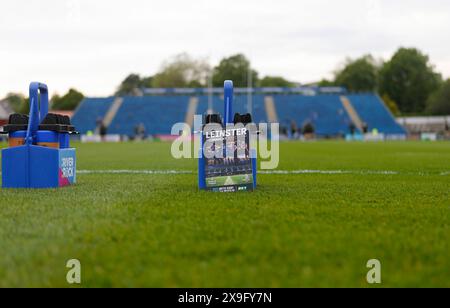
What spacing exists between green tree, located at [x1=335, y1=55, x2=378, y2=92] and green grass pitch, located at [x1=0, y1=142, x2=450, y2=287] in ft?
315

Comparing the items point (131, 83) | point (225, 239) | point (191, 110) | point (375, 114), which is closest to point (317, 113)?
point (375, 114)

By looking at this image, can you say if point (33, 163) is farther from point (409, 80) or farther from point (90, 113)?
point (409, 80)

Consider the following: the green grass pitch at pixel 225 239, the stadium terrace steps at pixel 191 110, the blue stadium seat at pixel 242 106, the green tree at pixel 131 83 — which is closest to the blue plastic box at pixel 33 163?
the green grass pitch at pixel 225 239

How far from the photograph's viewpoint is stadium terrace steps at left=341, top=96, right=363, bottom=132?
58125mm

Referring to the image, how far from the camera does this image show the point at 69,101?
99.4 m

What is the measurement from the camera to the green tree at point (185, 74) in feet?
314

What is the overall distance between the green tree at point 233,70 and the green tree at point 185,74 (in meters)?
2.52

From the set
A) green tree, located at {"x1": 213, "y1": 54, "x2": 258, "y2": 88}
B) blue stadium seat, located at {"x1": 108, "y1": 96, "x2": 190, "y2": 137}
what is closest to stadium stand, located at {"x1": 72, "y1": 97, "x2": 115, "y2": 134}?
blue stadium seat, located at {"x1": 108, "y1": 96, "x2": 190, "y2": 137}

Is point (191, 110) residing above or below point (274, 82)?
below

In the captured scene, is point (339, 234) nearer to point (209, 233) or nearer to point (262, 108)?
point (209, 233)

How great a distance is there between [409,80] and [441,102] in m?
11.7

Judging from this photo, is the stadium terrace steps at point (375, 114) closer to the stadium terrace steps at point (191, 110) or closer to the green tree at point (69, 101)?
the stadium terrace steps at point (191, 110)

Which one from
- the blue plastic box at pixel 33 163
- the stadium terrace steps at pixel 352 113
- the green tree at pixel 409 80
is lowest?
the blue plastic box at pixel 33 163

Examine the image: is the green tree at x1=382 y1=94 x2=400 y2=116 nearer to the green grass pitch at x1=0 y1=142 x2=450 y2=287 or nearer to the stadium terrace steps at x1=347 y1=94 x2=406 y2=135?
the stadium terrace steps at x1=347 y1=94 x2=406 y2=135
